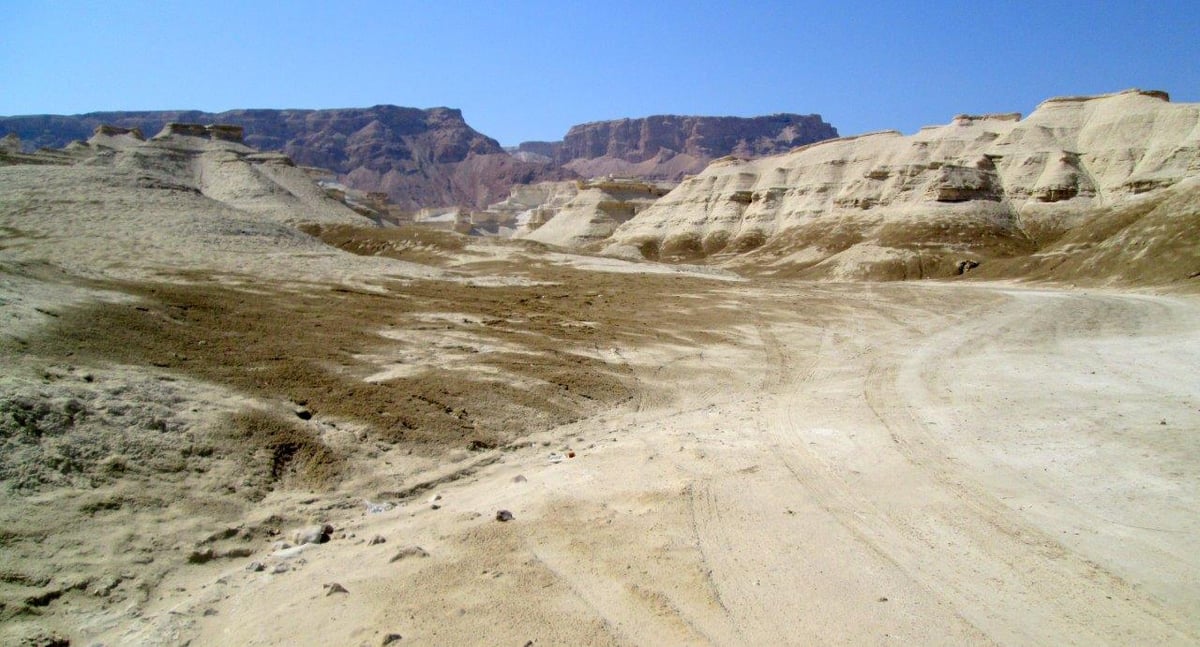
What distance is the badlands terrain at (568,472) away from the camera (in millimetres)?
4234

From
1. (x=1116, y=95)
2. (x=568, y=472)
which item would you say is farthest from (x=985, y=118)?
(x=568, y=472)

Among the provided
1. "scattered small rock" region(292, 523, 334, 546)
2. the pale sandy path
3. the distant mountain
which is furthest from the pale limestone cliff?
the distant mountain

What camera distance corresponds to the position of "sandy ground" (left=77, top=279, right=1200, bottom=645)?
4.11 meters

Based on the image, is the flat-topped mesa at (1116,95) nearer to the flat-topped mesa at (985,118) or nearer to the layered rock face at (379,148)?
the flat-topped mesa at (985,118)

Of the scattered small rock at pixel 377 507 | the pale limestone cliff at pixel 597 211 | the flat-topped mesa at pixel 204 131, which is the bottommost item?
the scattered small rock at pixel 377 507

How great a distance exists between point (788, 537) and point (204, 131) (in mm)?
79830

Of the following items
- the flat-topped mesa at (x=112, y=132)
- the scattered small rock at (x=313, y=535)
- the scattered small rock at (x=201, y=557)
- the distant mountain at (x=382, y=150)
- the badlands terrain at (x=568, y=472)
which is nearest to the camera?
the badlands terrain at (x=568, y=472)

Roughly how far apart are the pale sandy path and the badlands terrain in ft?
0.11

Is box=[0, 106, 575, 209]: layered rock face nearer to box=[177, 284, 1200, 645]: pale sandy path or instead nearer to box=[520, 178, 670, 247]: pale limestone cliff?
box=[520, 178, 670, 247]: pale limestone cliff

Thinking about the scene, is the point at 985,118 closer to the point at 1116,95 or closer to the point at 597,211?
the point at 1116,95

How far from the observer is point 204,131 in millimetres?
69062

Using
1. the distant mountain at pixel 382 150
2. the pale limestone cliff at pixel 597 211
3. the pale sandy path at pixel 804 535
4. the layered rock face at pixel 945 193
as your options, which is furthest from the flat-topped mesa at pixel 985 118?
the distant mountain at pixel 382 150

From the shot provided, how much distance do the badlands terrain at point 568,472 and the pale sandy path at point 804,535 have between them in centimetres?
3

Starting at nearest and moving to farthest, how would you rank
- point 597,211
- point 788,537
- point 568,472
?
1. point 788,537
2. point 568,472
3. point 597,211
